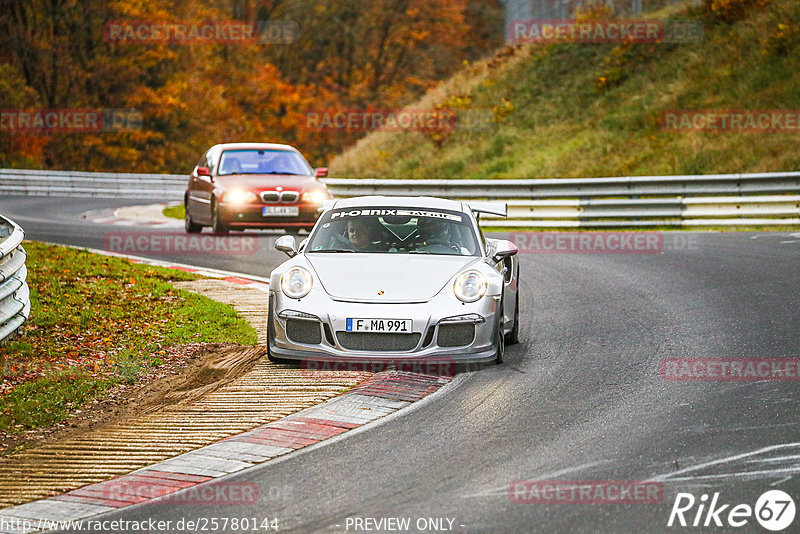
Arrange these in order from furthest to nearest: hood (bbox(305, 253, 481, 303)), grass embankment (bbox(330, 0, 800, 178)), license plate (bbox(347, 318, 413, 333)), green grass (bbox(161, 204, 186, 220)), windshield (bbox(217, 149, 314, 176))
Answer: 1. grass embankment (bbox(330, 0, 800, 178))
2. green grass (bbox(161, 204, 186, 220))
3. windshield (bbox(217, 149, 314, 176))
4. hood (bbox(305, 253, 481, 303))
5. license plate (bbox(347, 318, 413, 333))

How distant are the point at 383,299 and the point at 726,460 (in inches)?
129

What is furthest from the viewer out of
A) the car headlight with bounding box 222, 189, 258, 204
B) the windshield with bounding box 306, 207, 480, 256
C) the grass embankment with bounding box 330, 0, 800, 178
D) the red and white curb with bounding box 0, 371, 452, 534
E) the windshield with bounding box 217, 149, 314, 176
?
the grass embankment with bounding box 330, 0, 800, 178

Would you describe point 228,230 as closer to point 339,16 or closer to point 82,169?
point 82,169

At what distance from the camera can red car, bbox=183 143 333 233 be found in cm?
1884

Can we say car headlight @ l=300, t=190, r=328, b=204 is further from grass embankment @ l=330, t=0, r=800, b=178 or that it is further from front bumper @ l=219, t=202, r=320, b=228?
grass embankment @ l=330, t=0, r=800, b=178

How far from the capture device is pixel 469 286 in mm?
8797

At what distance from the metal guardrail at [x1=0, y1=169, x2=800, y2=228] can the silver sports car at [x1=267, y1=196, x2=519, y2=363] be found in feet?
39.5

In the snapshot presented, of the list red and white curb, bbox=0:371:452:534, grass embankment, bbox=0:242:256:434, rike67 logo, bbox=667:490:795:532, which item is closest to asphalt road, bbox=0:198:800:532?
rike67 logo, bbox=667:490:795:532

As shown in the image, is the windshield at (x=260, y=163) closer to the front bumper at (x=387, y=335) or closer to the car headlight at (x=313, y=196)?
the car headlight at (x=313, y=196)

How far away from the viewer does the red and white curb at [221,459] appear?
5504 millimetres

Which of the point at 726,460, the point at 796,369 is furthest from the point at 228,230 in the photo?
the point at 726,460

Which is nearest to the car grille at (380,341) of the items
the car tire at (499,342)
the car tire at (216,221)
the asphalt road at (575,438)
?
the asphalt road at (575,438)

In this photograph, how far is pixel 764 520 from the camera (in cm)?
505

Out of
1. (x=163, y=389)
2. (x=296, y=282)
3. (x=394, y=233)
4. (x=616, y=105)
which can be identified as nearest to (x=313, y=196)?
(x=394, y=233)
